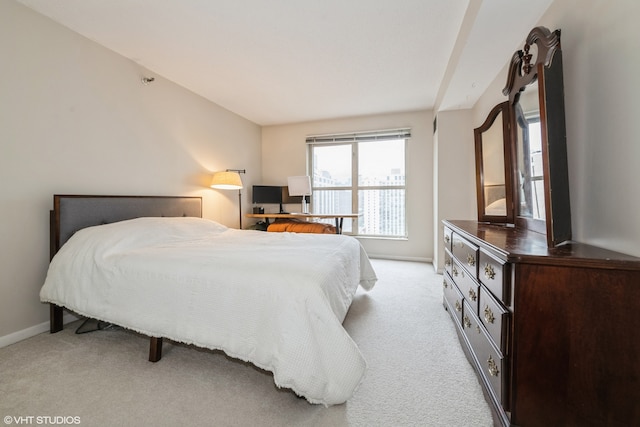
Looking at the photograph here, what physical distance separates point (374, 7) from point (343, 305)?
7.02 ft

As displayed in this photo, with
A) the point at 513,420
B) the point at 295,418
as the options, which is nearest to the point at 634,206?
the point at 513,420

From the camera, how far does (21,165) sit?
191cm

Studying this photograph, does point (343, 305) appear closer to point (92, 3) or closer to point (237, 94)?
point (92, 3)

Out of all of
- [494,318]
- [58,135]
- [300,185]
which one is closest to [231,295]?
[494,318]

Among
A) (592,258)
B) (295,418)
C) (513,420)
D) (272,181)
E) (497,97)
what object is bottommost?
(295,418)

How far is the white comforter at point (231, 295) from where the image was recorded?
121 cm

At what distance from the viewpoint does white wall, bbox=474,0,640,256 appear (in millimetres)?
1013

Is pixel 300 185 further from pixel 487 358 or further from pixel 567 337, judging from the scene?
pixel 567 337

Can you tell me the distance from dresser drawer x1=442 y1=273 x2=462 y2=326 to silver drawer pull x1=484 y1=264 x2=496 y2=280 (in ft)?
1.98

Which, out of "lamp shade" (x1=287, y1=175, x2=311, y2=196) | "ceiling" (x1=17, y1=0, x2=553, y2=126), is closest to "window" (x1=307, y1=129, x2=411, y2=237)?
"lamp shade" (x1=287, y1=175, x2=311, y2=196)

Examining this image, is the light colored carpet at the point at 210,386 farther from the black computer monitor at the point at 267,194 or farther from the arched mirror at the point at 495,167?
the black computer monitor at the point at 267,194

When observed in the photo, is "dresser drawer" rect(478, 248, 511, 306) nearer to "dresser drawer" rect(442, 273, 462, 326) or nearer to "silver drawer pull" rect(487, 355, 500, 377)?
"silver drawer pull" rect(487, 355, 500, 377)

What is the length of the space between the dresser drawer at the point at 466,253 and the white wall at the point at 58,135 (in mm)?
3038

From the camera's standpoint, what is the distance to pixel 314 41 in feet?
7.60
